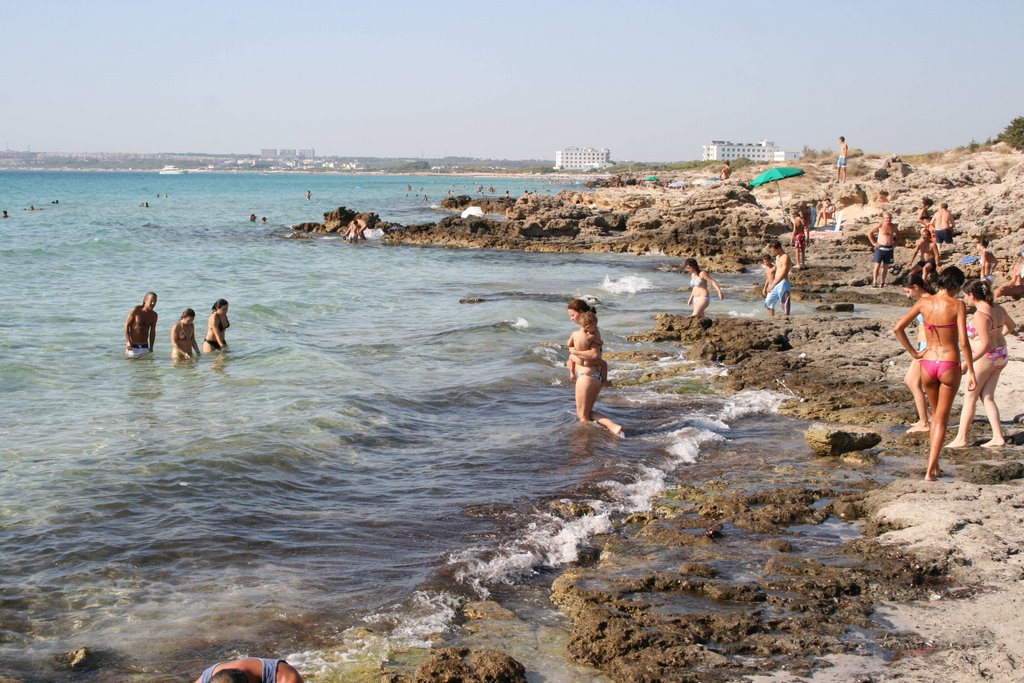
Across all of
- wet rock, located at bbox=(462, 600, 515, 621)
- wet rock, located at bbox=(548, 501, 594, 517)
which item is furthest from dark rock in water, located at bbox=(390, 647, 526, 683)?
wet rock, located at bbox=(548, 501, 594, 517)

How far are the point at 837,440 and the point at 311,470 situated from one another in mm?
5529

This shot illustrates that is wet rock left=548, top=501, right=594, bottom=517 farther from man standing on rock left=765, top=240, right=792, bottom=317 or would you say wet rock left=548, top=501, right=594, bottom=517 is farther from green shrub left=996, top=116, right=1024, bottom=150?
green shrub left=996, top=116, right=1024, bottom=150

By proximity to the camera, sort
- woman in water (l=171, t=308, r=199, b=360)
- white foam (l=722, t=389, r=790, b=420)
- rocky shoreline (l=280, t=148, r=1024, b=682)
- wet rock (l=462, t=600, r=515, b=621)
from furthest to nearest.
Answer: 1. woman in water (l=171, t=308, r=199, b=360)
2. white foam (l=722, t=389, r=790, b=420)
3. wet rock (l=462, t=600, r=515, b=621)
4. rocky shoreline (l=280, t=148, r=1024, b=682)

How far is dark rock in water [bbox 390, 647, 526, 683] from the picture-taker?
499 cm

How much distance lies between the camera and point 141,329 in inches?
592

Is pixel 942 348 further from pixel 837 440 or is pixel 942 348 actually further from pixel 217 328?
pixel 217 328

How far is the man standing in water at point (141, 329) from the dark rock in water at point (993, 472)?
12.3 metres

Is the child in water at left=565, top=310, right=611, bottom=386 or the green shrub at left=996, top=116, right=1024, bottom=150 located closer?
the child in water at left=565, top=310, right=611, bottom=386

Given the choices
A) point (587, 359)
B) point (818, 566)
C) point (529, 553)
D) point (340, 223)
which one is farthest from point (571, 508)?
point (340, 223)

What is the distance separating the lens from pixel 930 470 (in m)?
8.02

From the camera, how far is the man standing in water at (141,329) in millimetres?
14891

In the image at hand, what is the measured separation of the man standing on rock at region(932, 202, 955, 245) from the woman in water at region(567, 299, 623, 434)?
Result: 13.9m

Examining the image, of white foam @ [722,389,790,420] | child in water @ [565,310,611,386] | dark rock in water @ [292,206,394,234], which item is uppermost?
dark rock in water @ [292,206,394,234]

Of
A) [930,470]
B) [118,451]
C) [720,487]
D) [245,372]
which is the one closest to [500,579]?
[720,487]
